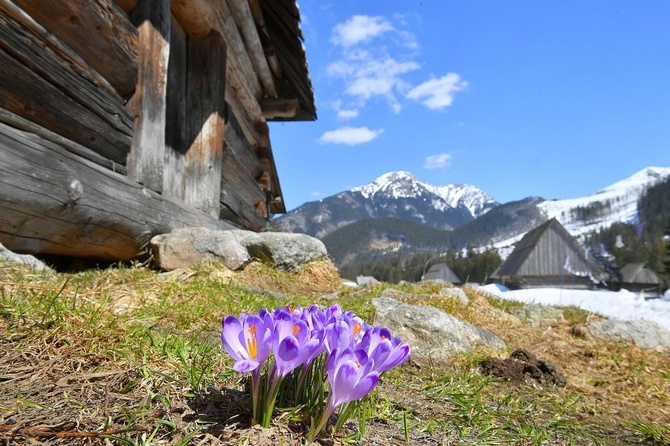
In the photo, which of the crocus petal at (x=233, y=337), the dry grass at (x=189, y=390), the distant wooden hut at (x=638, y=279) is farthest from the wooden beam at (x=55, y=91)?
the distant wooden hut at (x=638, y=279)

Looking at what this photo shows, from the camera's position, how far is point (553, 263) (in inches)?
1126

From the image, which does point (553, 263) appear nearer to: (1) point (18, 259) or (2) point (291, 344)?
(1) point (18, 259)

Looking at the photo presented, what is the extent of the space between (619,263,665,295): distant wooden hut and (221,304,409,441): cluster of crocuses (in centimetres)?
5465

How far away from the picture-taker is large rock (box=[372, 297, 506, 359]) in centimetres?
284

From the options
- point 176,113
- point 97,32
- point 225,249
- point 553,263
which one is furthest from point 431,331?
point 553,263

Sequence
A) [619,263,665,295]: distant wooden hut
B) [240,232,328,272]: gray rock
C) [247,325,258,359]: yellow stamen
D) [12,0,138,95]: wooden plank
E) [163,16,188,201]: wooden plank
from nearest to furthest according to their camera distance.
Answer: [247,325,258,359]: yellow stamen, [12,0,138,95]: wooden plank, [240,232,328,272]: gray rock, [163,16,188,201]: wooden plank, [619,263,665,295]: distant wooden hut

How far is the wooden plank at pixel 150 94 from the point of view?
166 inches

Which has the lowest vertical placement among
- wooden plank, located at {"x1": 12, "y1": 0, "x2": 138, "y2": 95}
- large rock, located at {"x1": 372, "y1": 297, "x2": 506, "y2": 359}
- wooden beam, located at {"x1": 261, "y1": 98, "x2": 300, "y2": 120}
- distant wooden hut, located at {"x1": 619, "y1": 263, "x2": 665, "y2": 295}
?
distant wooden hut, located at {"x1": 619, "y1": 263, "x2": 665, "y2": 295}

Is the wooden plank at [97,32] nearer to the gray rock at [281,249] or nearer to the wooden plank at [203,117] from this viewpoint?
the wooden plank at [203,117]

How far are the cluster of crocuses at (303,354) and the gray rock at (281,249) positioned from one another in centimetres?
420

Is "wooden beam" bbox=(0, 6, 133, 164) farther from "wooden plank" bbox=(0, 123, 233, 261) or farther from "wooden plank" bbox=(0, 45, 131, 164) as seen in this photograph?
"wooden plank" bbox=(0, 123, 233, 261)

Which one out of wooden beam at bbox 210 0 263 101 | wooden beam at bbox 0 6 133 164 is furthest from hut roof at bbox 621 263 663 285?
wooden beam at bbox 0 6 133 164

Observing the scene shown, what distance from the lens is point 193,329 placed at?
7.41 feet

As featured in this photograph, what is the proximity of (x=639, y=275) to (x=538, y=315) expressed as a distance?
53536 mm
